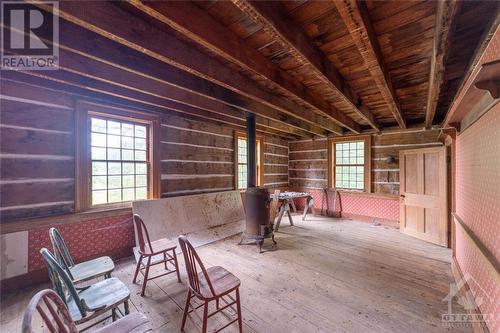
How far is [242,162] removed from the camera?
5984 millimetres

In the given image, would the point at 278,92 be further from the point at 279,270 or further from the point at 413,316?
the point at 413,316

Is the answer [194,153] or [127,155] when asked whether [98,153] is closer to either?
[127,155]

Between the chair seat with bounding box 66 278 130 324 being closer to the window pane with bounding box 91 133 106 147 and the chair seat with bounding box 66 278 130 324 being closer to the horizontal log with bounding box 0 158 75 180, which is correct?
the horizontal log with bounding box 0 158 75 180

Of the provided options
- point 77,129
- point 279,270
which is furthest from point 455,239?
point 77,129

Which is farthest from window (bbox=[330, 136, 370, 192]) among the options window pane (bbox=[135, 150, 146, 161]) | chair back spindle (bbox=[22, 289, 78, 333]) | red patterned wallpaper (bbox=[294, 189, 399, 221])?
chair back spindle (bbox=[22, 289, 78, 333])

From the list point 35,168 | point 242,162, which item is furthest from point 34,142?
point 242,162

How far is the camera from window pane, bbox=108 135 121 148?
11.5 ft

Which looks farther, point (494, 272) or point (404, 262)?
point (404, 262)

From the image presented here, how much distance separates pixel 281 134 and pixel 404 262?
14.6ft

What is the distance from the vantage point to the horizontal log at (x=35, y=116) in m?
2.57

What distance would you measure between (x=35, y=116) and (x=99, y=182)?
3.90 feet

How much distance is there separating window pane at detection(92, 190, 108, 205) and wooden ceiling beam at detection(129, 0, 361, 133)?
295cm

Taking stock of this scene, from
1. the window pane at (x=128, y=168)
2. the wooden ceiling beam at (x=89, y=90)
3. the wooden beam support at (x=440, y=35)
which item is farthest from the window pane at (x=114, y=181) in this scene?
the wooden beam support at (x=440, y=35)

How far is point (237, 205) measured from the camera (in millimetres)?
5270
